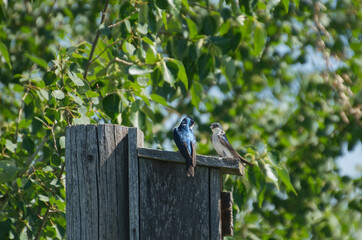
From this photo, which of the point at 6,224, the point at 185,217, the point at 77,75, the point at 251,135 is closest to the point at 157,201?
the point at 185,217

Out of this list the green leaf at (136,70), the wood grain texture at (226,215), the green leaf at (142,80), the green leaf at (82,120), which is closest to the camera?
the wood grain texture at (226,215)

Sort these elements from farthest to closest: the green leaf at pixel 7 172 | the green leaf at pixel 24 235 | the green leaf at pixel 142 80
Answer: the green leaf at pixel 24 235 → the green leaf at pixel 142 80 → the green leaf at pixel 7 172

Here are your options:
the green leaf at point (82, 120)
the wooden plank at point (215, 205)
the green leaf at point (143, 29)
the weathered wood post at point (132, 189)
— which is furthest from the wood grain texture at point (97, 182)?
the green leaf at point (143, 29)

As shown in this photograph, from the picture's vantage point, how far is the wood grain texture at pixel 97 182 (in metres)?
2.63

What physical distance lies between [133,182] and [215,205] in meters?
0.35

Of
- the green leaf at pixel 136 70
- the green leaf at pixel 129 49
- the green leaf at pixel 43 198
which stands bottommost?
the green leaf at pixel 43 198

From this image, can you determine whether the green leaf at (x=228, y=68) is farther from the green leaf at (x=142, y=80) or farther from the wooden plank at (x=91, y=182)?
the wooden plank at (x=91, y=182)

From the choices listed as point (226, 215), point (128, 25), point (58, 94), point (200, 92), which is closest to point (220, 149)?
point (200, 92)

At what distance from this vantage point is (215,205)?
2.74 metres

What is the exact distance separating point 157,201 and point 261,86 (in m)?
5.84

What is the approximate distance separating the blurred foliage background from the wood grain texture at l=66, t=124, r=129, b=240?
0.81 metres

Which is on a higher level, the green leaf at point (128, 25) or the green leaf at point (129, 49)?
the green leaf at point (128, 25)

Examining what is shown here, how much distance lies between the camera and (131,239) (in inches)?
103

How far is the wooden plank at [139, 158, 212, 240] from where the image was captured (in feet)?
8.84
